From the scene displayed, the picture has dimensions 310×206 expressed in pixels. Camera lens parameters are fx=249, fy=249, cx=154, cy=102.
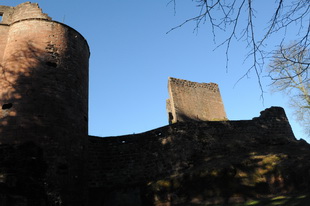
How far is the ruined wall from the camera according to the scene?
32.5 ft

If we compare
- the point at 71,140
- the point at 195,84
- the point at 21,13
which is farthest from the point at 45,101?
the point at 195,84

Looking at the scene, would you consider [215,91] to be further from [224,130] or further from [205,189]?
[205,189]

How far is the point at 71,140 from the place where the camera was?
25.6ft

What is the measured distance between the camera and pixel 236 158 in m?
9.66

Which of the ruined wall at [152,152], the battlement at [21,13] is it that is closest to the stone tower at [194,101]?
the ruined wall at [152,152]

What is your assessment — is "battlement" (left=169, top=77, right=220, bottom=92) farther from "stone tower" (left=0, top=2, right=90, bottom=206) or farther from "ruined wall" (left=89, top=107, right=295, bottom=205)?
"stone tower" (left=0, top=2, right=90, bottom=206)

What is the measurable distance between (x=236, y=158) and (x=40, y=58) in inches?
316

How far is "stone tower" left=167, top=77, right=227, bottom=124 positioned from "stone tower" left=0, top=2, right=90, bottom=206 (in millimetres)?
8735

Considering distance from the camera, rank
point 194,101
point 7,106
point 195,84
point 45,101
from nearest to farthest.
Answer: point 7,106 < point 45,101 < point 194,101 < point 195,84

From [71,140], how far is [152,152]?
3.93 meters

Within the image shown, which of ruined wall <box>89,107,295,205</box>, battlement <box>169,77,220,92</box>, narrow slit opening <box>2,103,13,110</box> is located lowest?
ruined wall <box>89,107,295,205</box>

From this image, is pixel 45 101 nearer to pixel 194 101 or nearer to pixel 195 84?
pixel 194 101

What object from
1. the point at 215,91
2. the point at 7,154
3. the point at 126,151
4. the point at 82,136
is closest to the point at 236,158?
the point at 126,151

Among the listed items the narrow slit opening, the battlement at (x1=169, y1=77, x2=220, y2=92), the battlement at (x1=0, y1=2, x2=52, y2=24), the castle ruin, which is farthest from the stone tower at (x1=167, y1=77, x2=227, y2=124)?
the narrow slit opening
